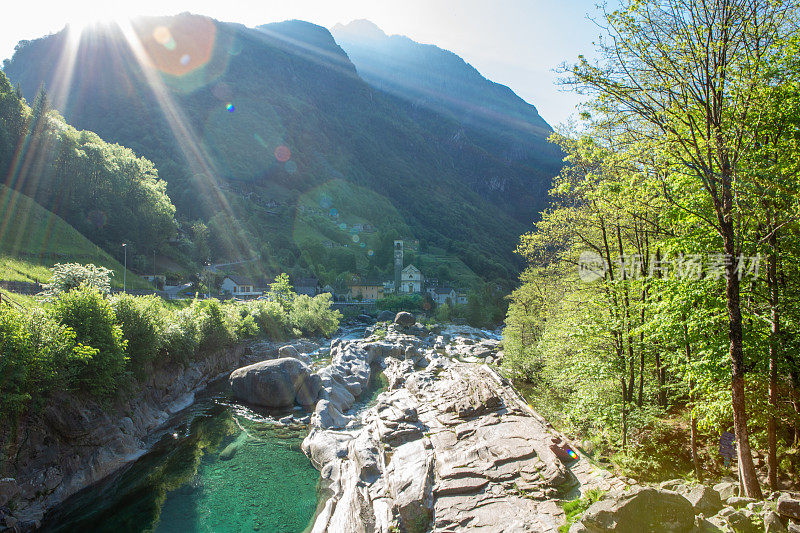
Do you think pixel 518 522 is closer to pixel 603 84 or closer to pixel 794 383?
pixel 794 383

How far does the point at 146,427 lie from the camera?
83.0 ft

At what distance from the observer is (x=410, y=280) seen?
144 m

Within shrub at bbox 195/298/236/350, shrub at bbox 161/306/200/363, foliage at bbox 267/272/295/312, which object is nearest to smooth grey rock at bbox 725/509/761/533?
shrub at bbox 161/306/200/363

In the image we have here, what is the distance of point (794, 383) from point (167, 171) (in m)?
192

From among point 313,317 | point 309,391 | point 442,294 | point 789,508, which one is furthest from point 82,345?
point 442,294

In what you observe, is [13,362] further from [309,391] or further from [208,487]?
[309,391]

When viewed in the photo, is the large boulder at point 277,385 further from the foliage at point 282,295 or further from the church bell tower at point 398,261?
the church bell tower at point 398,261

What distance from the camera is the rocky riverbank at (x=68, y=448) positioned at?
52.2 feet

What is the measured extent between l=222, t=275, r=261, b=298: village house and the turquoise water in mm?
73307

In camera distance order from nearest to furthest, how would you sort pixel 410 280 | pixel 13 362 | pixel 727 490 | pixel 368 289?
pixel 727 490 < pixel 13 362 < pixel 368 289 < pixel 410 280

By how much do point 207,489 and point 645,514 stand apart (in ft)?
63.8

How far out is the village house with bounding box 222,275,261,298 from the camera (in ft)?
313

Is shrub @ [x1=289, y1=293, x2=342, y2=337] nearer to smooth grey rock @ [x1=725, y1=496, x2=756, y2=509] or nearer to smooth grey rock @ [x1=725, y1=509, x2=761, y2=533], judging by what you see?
smooth grey rock @ [x1=725, y1=496, x2=756, y2=509]

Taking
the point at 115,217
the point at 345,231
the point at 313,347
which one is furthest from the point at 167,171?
the point at 313,347
